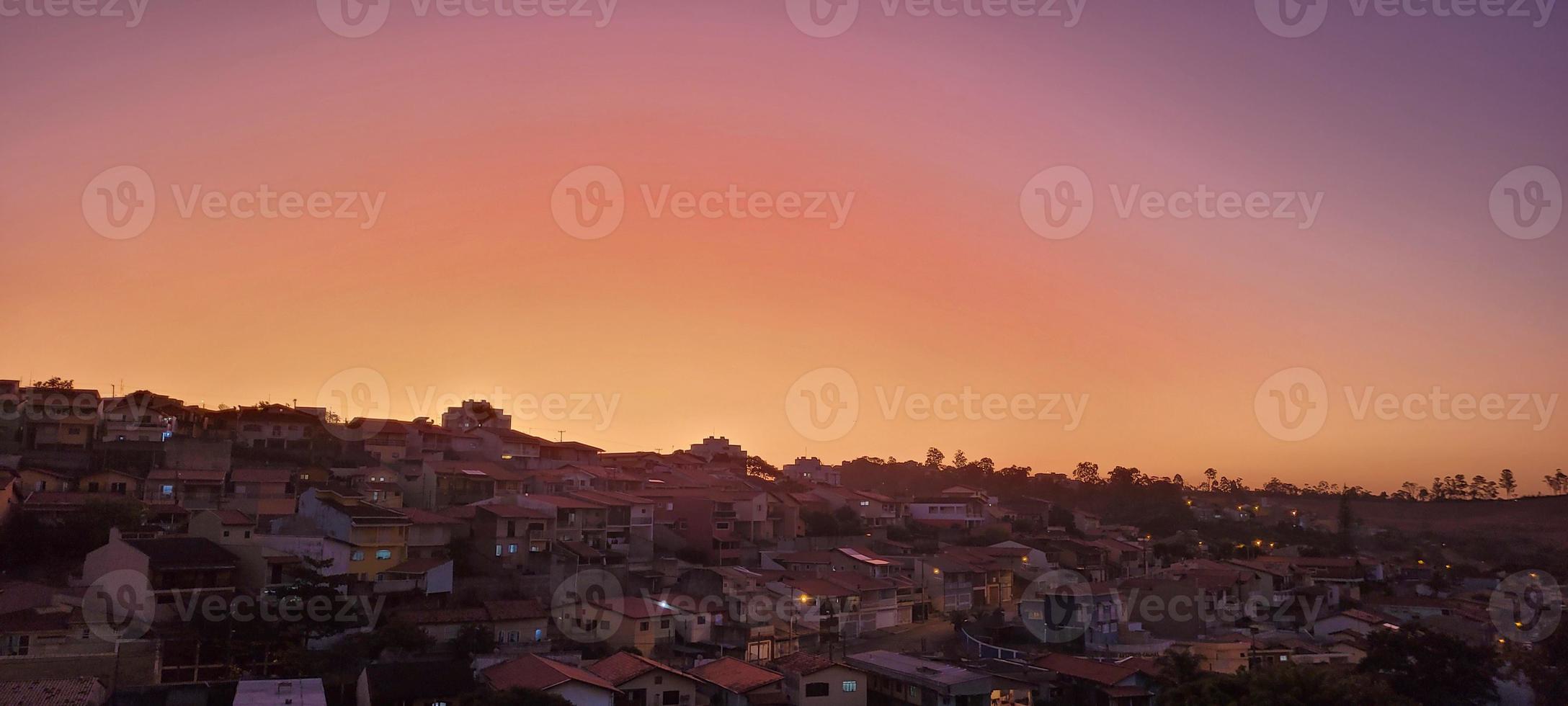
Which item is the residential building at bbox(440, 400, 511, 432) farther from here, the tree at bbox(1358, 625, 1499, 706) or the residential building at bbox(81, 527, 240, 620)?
the tree at bbox(1358, 625, 1499, 706)

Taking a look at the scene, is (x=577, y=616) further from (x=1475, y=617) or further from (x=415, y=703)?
(x=1475, y=617)

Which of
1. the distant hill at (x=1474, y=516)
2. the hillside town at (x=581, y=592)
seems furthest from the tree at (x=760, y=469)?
the distant hill at (x=1474, y=516)

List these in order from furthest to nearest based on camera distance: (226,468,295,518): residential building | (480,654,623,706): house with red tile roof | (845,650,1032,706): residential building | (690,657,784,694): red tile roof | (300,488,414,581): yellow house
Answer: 1. (226,468,295,518): residential building
2. (300,488,414,581): yellow house
3. (845,650,1032,706): residential building
4. (690,657,784,694): red tile roof
5. (480,654,623,706): house with red tile roof

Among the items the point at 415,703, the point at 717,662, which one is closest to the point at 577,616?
the point at 717,662

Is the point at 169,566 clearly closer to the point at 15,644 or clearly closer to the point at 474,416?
the point at 15,644

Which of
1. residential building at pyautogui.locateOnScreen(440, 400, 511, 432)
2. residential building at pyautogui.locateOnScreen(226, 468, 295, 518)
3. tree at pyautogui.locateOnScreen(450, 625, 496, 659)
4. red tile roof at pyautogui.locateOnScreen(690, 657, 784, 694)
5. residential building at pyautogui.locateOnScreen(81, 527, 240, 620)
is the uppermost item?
residential building at pyautogui.locateOnScreen(440, 400, 511, 432)

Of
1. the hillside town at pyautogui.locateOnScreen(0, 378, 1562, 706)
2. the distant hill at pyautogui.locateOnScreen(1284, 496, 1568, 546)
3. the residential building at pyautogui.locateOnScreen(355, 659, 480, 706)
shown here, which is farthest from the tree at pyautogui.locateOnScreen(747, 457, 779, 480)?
the distant hill at pyautogui.locateOnScreen(1284, 496, 1568, 546)

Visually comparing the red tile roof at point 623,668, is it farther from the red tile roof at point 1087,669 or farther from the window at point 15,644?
the window at point 15,644
